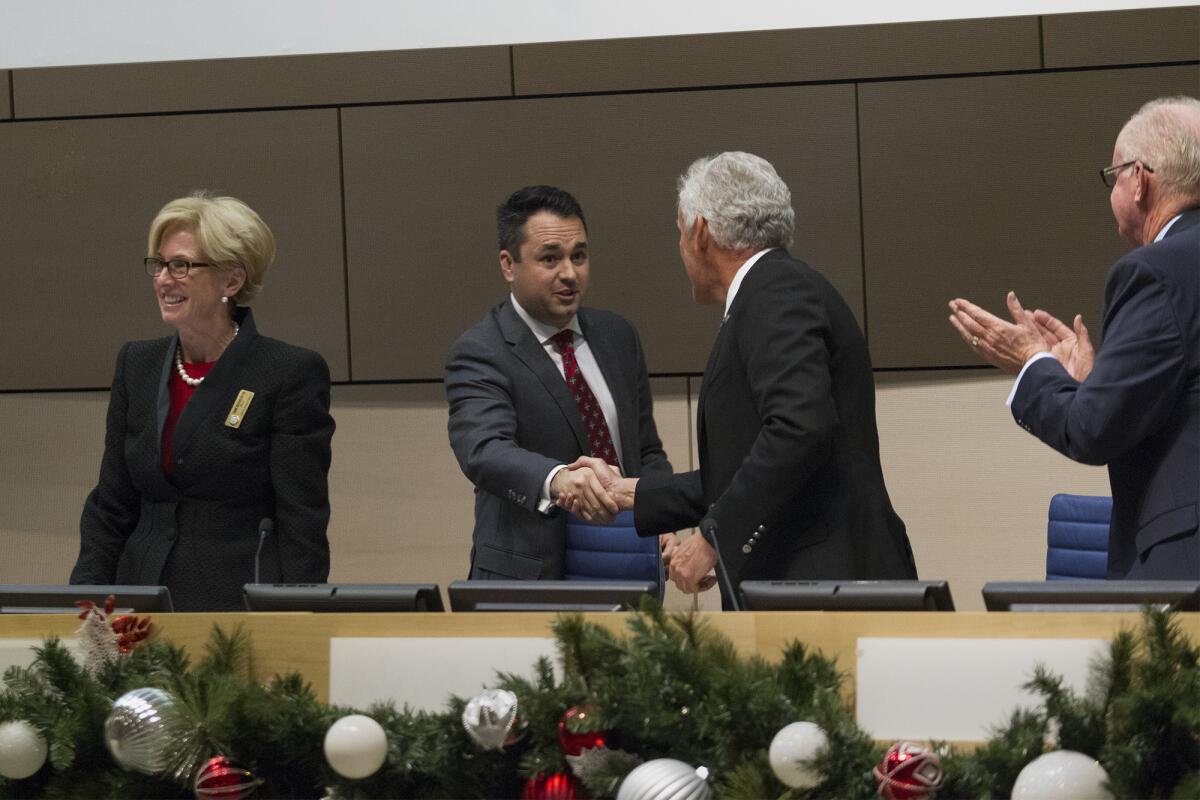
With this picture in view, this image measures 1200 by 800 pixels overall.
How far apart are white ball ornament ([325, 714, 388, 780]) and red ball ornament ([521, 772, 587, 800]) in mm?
173

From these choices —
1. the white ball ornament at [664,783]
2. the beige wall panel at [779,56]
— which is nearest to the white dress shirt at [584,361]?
the beige wall panel at [779,56]

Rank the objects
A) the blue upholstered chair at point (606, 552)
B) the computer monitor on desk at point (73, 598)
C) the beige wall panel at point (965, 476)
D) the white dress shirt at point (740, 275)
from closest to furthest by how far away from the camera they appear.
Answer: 1. the computer monitor on desk at point (73, 598)
2. the white dress shirt at point (740, 275)
3. the blue upholstered chair at point (606, 552)
4. the beige wall panel at point (965, 476)

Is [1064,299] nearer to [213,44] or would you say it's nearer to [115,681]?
[213,44]

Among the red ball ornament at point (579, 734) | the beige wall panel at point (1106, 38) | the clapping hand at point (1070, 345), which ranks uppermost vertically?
the beige wall panel at point (1106, 38)

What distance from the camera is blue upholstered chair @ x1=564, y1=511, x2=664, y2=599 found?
134 inches

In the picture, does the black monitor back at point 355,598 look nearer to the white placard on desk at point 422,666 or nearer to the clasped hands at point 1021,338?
the white placard on desk at point 422,666

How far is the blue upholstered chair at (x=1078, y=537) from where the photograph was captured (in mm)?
3146

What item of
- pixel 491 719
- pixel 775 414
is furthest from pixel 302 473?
pixel 491 719

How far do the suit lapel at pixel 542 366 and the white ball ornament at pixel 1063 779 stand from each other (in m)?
1.95

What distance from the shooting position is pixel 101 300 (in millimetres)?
4668

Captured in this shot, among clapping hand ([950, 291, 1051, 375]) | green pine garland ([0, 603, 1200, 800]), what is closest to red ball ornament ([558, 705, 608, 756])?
green pine garland ([0, 603, 1200, 800])

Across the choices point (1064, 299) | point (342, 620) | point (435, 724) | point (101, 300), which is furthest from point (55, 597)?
point (1064, 299)

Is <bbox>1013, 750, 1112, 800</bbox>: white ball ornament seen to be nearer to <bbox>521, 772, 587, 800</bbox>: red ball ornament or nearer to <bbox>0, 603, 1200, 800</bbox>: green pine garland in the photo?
<bbox>0, 603, 1200, 800</bbox>: green pine garland

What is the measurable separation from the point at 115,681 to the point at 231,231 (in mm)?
1592
